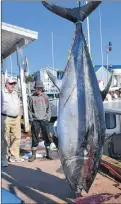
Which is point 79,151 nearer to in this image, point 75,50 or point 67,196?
point 75,50

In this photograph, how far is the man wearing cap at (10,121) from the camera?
5660mm

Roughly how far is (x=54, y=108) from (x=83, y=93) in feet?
40.1

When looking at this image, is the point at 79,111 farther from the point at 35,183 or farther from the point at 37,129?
the point at 37,129

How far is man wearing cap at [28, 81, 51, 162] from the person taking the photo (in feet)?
19.5

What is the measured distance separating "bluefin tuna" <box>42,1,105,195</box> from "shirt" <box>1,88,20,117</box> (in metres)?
2.78

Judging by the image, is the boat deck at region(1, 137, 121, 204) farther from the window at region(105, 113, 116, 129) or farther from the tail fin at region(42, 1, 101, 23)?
the tail fin at region(42, 1, 101, 23)

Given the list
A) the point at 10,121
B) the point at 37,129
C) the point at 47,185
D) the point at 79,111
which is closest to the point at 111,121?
the point at 37,129

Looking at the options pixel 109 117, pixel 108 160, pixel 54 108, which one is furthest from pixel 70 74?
pixel 54 108

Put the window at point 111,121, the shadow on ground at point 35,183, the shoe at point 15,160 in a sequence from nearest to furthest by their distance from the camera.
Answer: the shadow on ground at point 35,183, the shoe at point 15,160, the window at point 111,121

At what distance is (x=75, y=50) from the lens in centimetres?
311

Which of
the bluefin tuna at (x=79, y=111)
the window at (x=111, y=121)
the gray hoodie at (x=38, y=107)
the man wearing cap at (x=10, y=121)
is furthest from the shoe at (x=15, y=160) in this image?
the bluefin tuna at (x=79, y=111)

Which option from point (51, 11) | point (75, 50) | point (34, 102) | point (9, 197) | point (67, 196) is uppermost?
point (51, 11)

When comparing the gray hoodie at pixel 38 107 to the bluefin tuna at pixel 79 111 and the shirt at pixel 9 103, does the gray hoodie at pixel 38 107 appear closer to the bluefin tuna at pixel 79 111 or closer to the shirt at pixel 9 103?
the shirt at pixel 9 103

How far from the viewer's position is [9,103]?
18.7 ft
